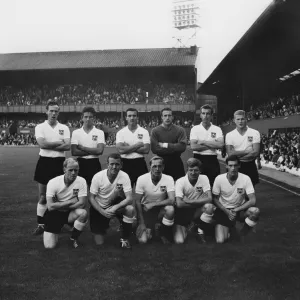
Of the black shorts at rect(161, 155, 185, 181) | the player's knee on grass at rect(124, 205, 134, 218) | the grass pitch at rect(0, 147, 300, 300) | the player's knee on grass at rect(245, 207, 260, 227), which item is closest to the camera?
the grass pitch at rect(0, 147, 300, 300)

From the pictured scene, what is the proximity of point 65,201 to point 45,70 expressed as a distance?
4558cm

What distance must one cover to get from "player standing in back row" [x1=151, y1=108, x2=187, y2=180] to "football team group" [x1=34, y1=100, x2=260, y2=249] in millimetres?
15

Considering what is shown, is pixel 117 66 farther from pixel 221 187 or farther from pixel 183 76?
pixel 221 187

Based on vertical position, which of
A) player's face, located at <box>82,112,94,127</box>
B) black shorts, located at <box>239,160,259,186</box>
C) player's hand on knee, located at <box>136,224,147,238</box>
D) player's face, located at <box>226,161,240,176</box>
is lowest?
player's hand on knee, located at <box>136,224,147,238</box>

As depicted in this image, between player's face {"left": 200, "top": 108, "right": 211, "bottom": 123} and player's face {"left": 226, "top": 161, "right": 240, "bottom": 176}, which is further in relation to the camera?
player's face {"left": 200, "top": 108, "right": 211, "bottom": 123}

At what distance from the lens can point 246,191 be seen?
548 cm

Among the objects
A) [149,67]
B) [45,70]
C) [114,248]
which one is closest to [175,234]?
[114,248]

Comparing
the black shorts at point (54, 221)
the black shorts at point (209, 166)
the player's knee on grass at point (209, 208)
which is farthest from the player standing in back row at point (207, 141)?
the black shorts at point (54, 221)

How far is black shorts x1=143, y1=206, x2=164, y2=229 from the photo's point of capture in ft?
17.8

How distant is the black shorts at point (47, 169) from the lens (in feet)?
19.3

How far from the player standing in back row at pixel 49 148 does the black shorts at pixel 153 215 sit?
1.48 metres

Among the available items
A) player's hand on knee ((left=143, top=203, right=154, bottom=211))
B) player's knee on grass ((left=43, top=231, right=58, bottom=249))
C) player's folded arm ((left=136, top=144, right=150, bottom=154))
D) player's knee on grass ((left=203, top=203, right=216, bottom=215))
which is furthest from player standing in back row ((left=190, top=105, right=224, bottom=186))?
player's knee on grass ((left=43, top=231, right=58, bottom=249))

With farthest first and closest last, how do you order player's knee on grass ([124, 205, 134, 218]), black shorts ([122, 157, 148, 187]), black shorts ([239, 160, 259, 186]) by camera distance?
black shorts ([239, 160, 259, 186]) → black shorts ([122, 157, 148, 187]) → player's knee on grass ([124, 205, 134, 218])

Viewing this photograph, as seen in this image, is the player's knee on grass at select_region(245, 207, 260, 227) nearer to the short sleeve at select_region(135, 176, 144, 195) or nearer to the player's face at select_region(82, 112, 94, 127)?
the short sleeve at select_region(135, 176, 144, 195)
